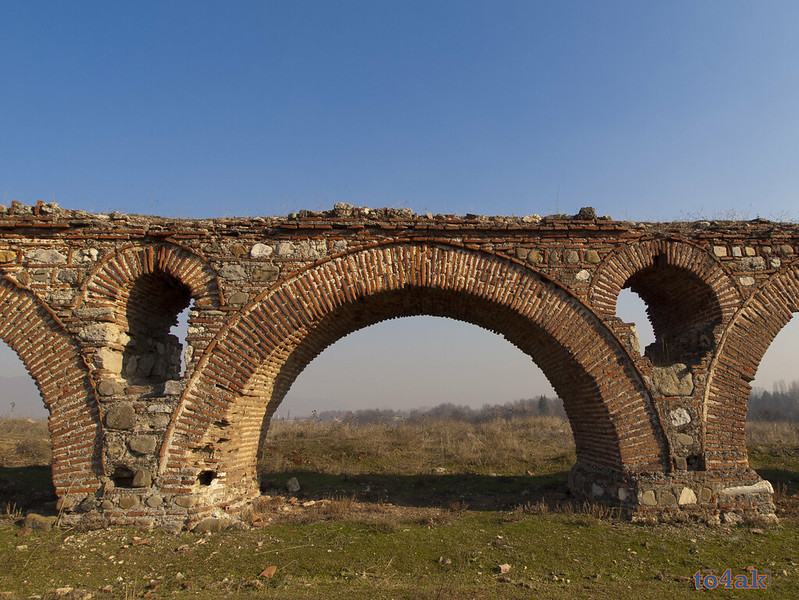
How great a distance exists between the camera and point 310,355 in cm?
788

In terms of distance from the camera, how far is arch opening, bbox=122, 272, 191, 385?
7.07m

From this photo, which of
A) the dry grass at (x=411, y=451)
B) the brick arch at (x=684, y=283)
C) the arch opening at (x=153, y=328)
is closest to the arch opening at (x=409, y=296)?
the brick arch at (x=684, y=283)

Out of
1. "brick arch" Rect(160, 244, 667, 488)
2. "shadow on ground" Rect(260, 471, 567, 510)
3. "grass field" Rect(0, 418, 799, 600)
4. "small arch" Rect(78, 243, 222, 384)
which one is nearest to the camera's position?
"grass field" Rect(0, 418, 799, 600)

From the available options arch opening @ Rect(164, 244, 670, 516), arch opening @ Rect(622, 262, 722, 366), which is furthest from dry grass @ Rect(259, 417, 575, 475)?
arch opening @ Rect(622, 262, 722, 366)

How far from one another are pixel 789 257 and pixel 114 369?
990 cm

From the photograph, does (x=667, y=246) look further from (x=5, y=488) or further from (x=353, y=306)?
(x=5, y=488)

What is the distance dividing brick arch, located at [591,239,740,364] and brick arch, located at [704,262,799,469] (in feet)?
0.80

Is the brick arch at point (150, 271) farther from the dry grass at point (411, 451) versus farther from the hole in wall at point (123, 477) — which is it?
the dry grass at point (411, 451)

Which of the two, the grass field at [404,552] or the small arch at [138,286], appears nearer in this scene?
the grass field at [404,552]

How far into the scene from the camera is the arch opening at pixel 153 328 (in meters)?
7.07

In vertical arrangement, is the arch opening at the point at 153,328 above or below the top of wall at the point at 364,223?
below

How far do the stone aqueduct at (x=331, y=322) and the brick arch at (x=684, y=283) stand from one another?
0.03 m

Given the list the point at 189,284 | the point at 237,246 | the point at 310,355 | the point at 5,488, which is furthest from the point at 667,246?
the point at 5,488

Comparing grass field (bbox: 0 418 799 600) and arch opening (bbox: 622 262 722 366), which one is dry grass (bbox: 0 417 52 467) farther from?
arch opening (bbox: 622 262 722 366)
